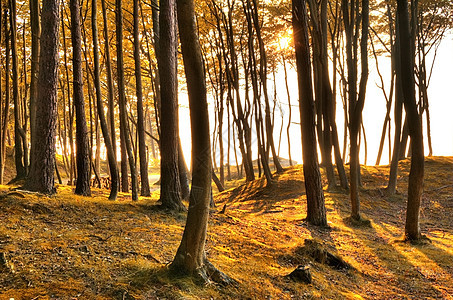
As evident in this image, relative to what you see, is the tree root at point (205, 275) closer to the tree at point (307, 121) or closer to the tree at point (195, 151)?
the tree at point (195, 151)

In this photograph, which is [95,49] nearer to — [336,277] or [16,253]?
[16,253]

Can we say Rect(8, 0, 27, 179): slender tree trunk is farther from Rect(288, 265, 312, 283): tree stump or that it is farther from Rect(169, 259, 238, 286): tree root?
Rect(288, 265, 312, 283): tree stump

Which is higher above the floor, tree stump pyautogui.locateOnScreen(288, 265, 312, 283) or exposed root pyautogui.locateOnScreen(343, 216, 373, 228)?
tree stump pyautogui.locateOnScreen(288, 265, 312, 283)

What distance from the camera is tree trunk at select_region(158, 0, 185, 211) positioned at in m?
7.01

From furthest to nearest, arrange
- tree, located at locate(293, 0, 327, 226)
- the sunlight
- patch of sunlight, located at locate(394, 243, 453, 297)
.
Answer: the sunlight → tree, located at locate(293, 0, 327, 226) → patch of sunlight, located at locate(394, 243, 453, 297)

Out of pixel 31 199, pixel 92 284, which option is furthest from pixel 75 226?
pixel 92 284

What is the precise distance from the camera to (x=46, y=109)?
6.68m

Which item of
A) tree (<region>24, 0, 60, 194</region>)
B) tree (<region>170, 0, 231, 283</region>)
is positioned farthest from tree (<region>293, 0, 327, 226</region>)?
tree (<region>24, 0, 60, 194</region>)

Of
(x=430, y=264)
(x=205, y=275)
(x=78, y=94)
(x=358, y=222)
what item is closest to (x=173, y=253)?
(x=205, y=275)

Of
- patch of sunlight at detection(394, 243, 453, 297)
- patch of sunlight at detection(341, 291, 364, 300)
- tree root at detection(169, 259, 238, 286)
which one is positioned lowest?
patch of sunlight at detection(394, 243, 453, 297)

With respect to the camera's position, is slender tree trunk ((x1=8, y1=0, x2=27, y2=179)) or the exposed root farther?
slender tree trunk ((x1=8, y1=0, x2=27, y2=179))

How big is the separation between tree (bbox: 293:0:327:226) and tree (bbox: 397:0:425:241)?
205 cm

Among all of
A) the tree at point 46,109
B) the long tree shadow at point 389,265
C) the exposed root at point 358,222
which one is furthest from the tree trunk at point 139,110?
the long tree shadow at point 389,265

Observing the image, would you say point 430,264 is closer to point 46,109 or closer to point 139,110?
point 139,110
